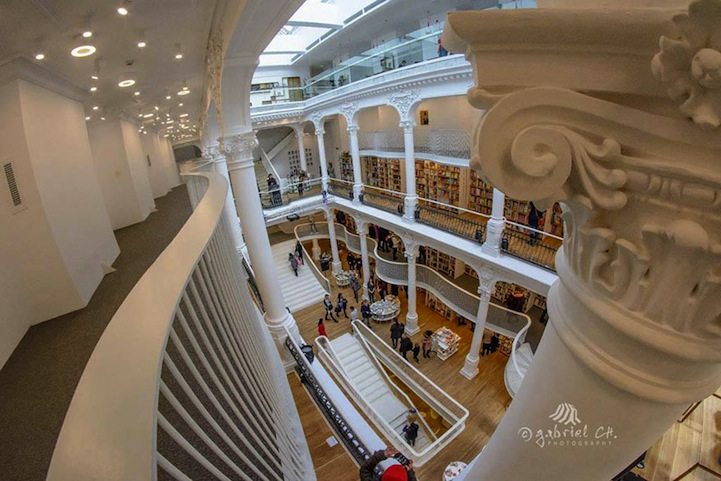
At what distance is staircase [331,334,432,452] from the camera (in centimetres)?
816

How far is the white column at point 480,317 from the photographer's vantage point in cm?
832

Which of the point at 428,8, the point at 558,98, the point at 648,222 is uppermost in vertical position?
the point at 428,8

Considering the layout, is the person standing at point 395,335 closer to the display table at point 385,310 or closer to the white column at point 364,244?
the display table at point 385,310

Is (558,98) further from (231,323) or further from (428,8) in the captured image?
(428,8)

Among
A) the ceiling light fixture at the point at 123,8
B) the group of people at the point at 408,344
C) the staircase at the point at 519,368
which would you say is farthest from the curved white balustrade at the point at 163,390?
the group of people at the point at 408,344

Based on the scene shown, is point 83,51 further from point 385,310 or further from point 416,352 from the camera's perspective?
point 385,310

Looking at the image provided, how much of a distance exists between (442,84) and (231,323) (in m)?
8.48

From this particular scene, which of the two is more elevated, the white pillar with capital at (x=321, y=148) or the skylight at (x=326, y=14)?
the skylight at (x=326, y=14)

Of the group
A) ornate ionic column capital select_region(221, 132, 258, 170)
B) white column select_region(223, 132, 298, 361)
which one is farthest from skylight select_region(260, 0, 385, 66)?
white column select_region(223, 132, 298, 361)

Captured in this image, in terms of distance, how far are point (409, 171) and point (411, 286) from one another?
3933 mm

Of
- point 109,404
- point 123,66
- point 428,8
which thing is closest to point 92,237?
point 123,66

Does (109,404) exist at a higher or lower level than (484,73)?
lower

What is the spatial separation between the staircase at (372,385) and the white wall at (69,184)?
590 centimetres

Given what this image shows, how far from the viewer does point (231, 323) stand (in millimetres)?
1683
